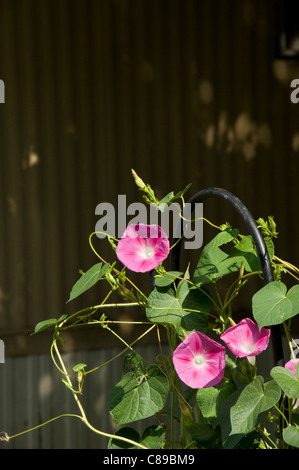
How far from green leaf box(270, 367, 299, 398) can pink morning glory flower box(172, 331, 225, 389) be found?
106 millimetres

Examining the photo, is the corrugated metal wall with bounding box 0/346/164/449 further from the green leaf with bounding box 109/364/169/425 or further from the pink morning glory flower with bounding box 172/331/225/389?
the pink morning glory flower with bounding box 172/331/225/389

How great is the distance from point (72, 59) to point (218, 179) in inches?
39.2

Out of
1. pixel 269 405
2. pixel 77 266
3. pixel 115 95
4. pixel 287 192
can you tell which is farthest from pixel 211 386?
pixel 287 192

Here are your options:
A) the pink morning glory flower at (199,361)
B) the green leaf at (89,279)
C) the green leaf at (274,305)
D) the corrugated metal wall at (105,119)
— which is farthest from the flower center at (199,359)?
the corrugated metal wall at (105,119)

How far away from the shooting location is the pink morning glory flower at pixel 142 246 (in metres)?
1.12

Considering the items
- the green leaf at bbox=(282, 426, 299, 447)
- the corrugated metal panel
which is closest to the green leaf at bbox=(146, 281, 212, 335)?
the green leaf at bbox=(282, 426, 299, 447)

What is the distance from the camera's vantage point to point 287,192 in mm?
3830

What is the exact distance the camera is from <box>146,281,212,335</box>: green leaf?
1132mm

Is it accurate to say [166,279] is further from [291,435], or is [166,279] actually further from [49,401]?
[49,401]

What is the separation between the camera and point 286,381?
0.95 m

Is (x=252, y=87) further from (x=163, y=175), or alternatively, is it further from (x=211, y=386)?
(x=211, y=386)

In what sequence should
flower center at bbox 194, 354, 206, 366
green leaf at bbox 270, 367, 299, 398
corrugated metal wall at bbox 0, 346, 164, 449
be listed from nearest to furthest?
green leaf at bbox 270, 367, 299, 398, flower center at bbox 194, 354, 206, 366, corrugated metal wall at bbox 0, 346, 164, 449

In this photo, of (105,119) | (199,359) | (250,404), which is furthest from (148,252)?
(105,119)

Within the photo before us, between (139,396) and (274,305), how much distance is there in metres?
0.30
